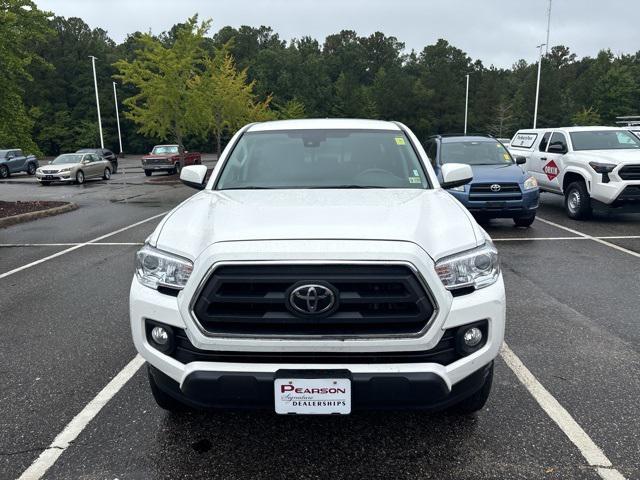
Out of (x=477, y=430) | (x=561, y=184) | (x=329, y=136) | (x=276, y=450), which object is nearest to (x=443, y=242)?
(x=477, y=430)

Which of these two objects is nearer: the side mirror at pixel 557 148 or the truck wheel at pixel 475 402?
the truck wheel at pixel 475 402

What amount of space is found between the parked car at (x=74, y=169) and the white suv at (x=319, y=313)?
24.1 m

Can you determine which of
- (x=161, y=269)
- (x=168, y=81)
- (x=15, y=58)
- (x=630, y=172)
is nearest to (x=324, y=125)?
(x=161, y=269)

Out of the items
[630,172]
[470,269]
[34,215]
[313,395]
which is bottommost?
[34,215]

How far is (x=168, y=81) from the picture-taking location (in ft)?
91.0

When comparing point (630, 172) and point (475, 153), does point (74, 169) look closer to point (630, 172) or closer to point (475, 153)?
point (475, 153)

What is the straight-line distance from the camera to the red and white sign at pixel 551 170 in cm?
1164

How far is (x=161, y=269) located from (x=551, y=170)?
11042mm

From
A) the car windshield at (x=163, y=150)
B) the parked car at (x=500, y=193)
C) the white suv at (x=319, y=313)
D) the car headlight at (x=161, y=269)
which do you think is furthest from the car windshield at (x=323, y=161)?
the car windshield at (x=163, y=150)

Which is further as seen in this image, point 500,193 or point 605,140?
point 605,140

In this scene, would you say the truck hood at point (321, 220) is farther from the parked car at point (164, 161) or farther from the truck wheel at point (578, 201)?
the parked car at point (164, 161)

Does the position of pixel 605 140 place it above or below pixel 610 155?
above

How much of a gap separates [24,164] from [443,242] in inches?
1337

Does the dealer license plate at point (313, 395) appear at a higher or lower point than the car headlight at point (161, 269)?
lower
